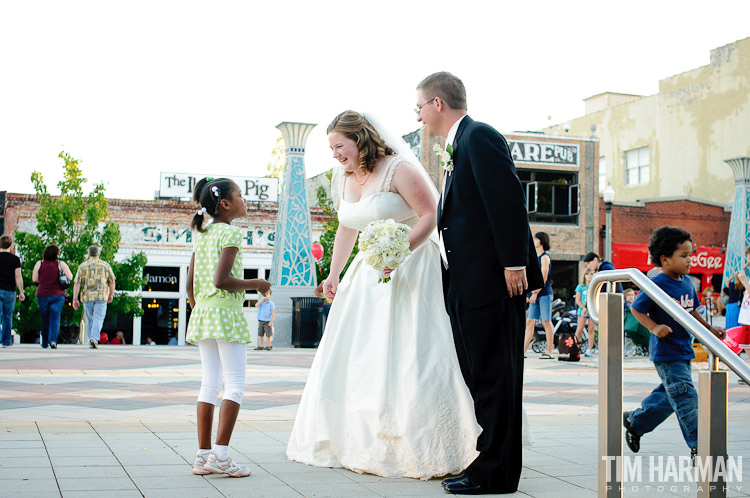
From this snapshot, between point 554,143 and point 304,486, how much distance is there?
98.1ft

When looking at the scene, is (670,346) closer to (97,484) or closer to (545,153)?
(97,484)

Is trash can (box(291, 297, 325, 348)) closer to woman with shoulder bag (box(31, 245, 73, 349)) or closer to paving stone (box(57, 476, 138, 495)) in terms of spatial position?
woman with shoulder bag (box(31, 245, 73, 349))

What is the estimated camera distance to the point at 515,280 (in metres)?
3.87

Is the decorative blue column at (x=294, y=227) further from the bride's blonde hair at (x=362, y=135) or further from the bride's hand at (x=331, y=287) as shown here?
the bride's blonde hair at (x=362, y=135)

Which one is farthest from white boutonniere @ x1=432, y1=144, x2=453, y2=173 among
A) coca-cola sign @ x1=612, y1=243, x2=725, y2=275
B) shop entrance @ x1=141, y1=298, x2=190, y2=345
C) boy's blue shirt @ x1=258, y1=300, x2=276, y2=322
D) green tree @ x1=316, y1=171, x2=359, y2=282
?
coca-cola sign @ x1=612, y1=243, x2=725, y2=275

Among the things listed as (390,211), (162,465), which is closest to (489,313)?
(390,211)

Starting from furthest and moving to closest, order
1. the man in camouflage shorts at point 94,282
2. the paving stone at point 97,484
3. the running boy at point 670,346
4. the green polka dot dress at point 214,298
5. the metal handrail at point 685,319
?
the man in camouflage shorts at point 94,282 < the running boy at point 670,346 < the green polka dot dress at point 214,298 < the paving stone at point 97,484 < the metal handrail at point 685,319

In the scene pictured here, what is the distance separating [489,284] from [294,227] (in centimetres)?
1566

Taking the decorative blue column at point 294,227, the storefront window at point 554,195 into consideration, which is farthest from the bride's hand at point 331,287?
the storefront window at point 554,195

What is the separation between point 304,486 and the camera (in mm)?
3834

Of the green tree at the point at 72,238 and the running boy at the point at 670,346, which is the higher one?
the green tree at the point at 72,238

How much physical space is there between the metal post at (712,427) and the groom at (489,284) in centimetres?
129

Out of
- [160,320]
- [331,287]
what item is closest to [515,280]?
[331,287]

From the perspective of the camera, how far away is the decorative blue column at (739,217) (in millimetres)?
27250
